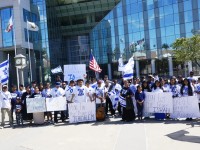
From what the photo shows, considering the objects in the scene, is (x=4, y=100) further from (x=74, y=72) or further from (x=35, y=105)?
(x=74, y=72)

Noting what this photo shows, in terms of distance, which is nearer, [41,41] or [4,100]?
[4,100]

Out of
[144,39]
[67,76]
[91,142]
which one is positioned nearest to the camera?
[91,142]

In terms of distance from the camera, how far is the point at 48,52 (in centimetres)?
5891

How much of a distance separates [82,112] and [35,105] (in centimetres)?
202

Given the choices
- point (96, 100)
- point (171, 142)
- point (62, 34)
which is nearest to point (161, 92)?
point (96, 100)

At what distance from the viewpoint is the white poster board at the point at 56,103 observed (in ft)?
46.7

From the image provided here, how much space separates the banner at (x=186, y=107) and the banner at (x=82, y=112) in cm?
326

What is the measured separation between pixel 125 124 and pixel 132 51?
47.7 meters

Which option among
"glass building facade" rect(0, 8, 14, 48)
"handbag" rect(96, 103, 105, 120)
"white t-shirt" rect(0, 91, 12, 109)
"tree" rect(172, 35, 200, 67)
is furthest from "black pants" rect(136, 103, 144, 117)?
"glass building facade" rect(0, 8, 14, 48)

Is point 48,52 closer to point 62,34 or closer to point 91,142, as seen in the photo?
point 62,34

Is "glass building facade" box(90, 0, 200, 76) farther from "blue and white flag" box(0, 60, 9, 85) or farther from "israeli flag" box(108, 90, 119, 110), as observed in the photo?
"blue and white flag" box(0, 60, 9, 85)

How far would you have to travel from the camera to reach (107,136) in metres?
10.3

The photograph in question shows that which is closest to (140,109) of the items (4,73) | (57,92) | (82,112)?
(82,112)

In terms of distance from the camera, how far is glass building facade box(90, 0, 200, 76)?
53844 mm
